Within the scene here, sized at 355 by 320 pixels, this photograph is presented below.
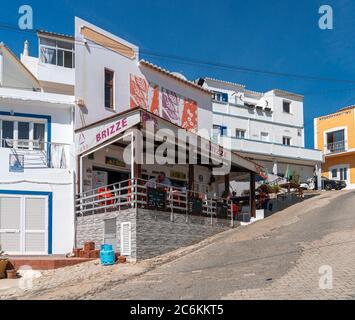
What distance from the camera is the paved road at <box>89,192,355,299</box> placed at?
10.9 m

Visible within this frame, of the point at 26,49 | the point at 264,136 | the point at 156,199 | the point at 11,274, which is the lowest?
the point at 11,274

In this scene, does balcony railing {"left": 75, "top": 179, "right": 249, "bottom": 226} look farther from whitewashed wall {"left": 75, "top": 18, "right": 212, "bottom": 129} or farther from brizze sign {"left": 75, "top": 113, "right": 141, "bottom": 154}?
whitewashed wall {"left": 75, "top": 18, "right": 212, "bottom": 129}

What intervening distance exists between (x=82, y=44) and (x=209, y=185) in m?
9.85

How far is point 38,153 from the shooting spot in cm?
1995

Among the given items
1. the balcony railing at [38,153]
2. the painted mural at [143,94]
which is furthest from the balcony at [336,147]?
the balcony railing at [38,153]

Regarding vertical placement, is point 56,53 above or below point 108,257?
above

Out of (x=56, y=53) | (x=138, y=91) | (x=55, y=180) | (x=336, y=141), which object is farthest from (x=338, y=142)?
(x=55, y=180)

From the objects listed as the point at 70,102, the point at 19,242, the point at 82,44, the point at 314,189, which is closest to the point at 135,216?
the point at 19,242

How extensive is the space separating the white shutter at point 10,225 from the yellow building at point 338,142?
34.9 meters

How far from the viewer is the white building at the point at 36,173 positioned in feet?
61.4

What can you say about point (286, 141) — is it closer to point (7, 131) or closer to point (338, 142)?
point (338, 142)

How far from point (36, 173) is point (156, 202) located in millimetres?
4986

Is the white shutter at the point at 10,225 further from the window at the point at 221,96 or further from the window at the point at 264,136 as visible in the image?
the window at the point at 264,136

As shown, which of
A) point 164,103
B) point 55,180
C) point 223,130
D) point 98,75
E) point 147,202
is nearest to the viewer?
point 147,202
